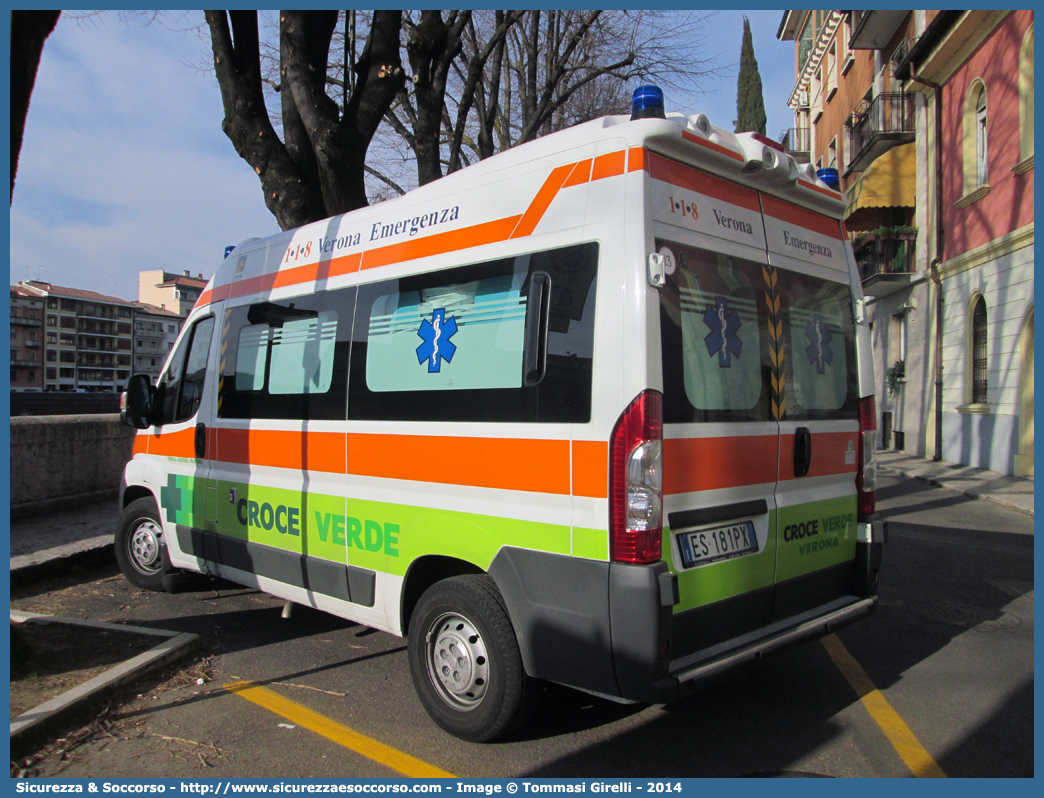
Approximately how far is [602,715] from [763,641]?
2.95ft

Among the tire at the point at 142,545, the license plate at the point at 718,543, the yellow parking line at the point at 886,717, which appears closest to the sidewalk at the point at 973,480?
the yellow parking line at the point at 886,717

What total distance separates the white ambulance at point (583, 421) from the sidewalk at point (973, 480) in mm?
8416

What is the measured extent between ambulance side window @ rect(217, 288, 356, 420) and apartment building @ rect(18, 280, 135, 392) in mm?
131841

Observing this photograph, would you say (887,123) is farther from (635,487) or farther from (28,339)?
(28,339)

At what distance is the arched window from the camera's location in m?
15.2

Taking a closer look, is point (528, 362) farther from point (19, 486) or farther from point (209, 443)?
point (19, 486)

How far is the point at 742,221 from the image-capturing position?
3.64 m

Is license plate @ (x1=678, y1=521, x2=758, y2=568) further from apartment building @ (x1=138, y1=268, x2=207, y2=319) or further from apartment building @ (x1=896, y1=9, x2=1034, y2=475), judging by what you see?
apartment building @ (x1=138, y1=268, x2=207, y2=319)

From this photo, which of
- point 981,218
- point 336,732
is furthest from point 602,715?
point 981,218

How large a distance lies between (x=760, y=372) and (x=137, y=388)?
15.0 ft

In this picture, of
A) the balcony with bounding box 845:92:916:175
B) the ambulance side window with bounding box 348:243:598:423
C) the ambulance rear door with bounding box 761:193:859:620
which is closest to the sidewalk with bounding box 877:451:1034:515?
the ambulance rear door with bounding box 761:193:859:620

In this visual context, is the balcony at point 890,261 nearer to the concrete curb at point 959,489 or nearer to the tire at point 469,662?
the concrete curb at point 959,489

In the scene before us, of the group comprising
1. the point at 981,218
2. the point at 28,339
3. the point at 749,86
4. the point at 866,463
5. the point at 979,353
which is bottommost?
the point at 866,463

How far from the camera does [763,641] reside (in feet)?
11.4
